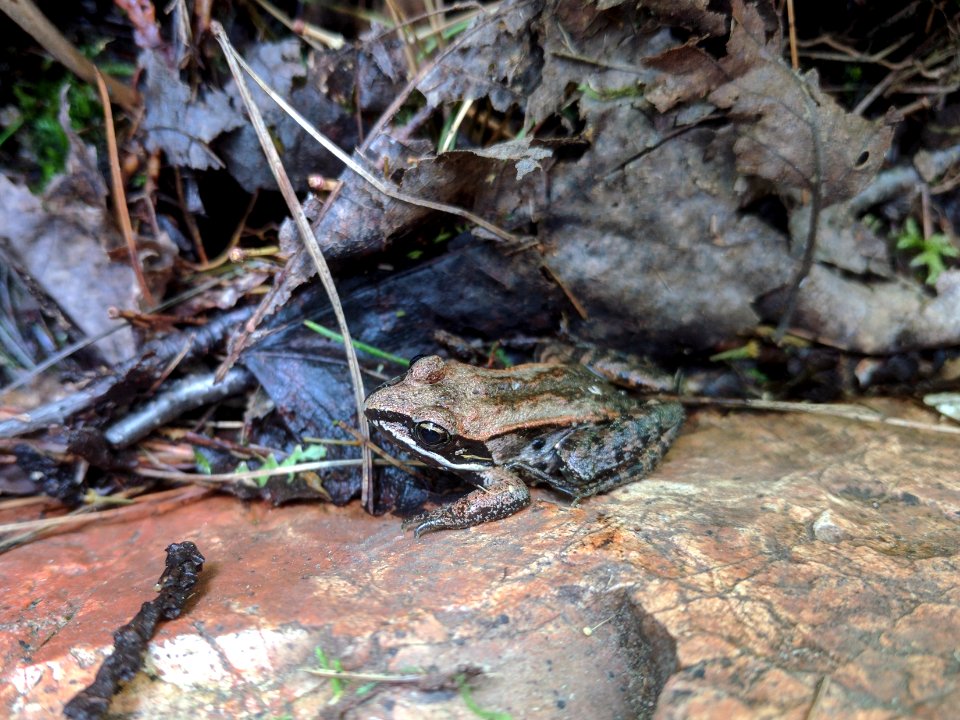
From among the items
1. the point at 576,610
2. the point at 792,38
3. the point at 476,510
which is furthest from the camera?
the point at 792,38

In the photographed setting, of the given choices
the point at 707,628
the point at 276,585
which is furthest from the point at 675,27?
the point at 276,585

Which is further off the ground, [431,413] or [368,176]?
[368,176]

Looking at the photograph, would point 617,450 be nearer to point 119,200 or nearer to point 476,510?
point 476,510

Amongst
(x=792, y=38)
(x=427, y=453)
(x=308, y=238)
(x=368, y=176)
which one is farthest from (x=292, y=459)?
(x=792, y=38)

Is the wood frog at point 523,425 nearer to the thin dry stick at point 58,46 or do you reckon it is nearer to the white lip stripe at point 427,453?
the white lip stripe at point 427,453

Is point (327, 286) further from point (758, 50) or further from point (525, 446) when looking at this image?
point (758, 50)

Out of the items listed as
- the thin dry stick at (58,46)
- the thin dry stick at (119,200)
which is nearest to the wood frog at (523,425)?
the thin dry stick at (119,200)

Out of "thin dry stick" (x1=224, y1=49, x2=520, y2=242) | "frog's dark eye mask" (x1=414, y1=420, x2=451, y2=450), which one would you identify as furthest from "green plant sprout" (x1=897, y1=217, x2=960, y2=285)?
"frog's dark eye mask" (x1=414, y1=420, x2=451, y2=450)
